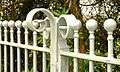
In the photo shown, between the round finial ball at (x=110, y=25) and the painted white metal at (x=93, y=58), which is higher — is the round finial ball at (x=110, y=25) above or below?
above

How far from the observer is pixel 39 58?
4.09 meters

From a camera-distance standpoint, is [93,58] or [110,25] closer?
[110,25]

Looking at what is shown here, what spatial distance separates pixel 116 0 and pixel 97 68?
0.67 meters

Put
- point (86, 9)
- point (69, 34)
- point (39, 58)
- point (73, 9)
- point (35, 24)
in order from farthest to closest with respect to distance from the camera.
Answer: point (39, 58) → point (86, 9) → point (73, 9) → point (35, 24) → point (69, 34)

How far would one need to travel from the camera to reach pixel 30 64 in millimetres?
4152

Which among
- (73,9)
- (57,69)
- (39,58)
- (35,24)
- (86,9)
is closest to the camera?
(57,69)

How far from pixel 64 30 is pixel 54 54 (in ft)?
0.62

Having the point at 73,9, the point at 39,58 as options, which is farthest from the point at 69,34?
the point at 39,58

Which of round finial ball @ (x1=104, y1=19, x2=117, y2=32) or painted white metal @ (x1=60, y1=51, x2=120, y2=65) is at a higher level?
round finial ball @ (x1=104, y1=19, x2=117, y2=32)

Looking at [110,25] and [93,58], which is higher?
[110,25]

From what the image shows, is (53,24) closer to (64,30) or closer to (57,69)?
(64,30)

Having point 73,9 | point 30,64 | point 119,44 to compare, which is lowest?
point 30,64

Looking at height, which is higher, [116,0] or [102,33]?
[116,0]

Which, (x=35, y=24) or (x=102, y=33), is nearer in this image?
(x=35, y=24)
